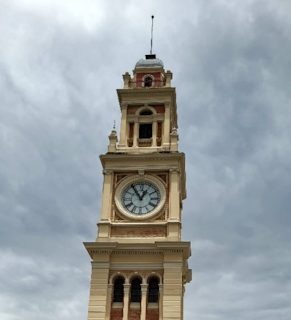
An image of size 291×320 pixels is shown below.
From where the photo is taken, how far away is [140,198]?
114 ft

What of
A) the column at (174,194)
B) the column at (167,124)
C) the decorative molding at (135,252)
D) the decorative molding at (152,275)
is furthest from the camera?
the column at (167,124)

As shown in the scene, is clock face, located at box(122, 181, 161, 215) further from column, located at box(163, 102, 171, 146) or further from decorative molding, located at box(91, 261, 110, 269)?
decorative molding, located at box(91, 261, 110, 269)

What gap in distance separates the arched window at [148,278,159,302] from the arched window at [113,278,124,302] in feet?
5.22

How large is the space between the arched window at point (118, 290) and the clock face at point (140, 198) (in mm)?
4325

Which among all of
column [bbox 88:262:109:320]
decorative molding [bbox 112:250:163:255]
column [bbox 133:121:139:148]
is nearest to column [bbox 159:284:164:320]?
decorative molding [bbox 112:250:163:255]

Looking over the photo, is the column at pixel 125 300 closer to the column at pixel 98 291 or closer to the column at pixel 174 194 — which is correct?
the column at pixel 98 291

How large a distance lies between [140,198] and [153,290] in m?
5.83

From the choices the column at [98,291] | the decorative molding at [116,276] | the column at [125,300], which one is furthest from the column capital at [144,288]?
the column at [98,291]

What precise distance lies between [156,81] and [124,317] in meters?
16.9

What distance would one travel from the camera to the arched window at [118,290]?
31609 mm

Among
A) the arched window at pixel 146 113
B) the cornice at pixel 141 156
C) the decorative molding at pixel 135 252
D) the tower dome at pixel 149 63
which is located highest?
the tower dome at pixel 149 63

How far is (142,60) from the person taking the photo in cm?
4191

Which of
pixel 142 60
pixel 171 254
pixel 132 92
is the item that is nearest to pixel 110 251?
pixel 171 254

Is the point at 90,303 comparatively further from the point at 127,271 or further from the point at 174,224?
the point at 174,224
